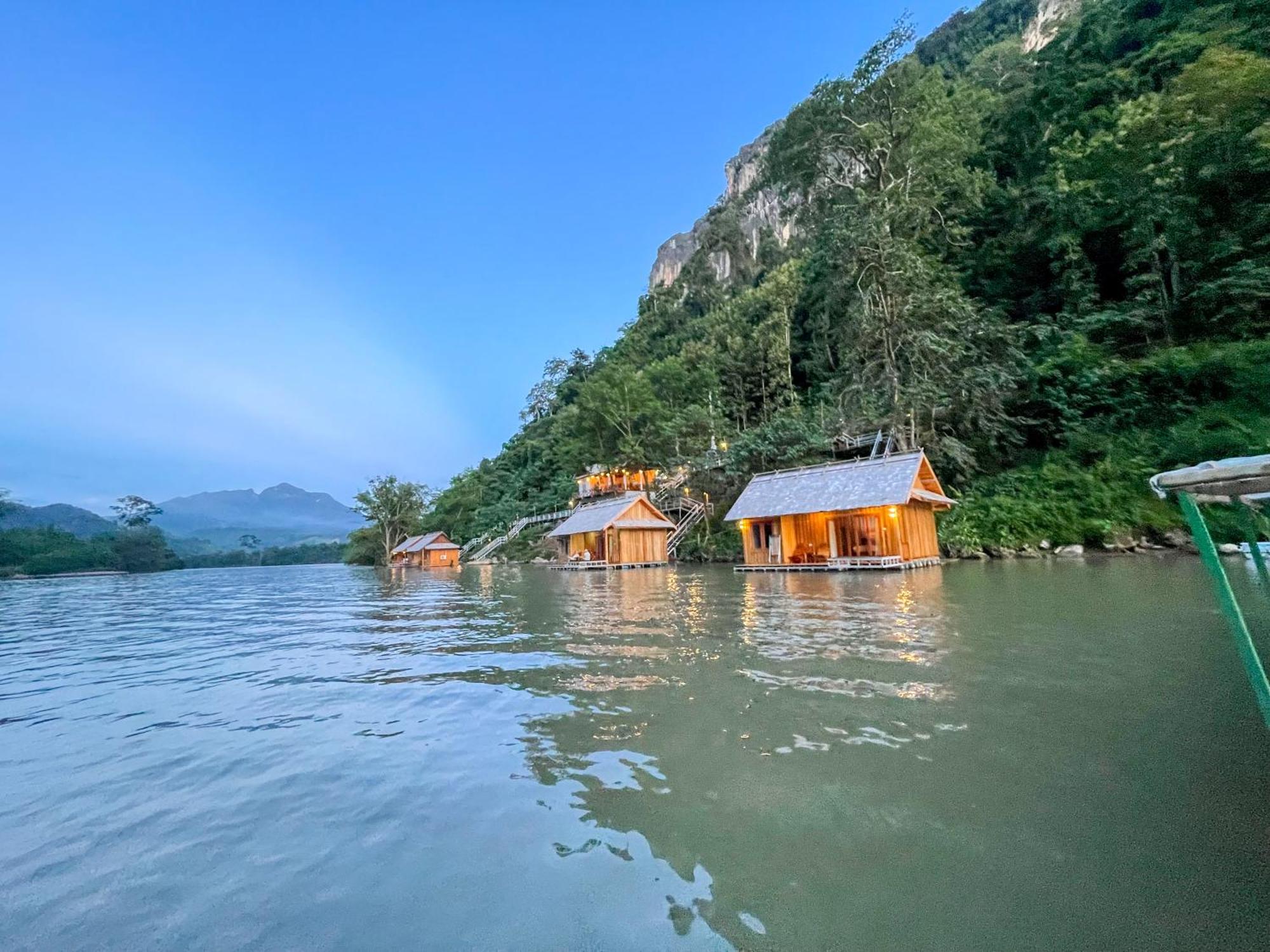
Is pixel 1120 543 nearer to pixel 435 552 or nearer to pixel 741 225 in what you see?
pixel 435 552

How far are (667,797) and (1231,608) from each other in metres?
3.00

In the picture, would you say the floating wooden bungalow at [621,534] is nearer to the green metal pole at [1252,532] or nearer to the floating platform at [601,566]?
the floating platform at [601,566]

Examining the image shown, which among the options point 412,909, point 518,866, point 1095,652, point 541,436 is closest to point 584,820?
point 518,866

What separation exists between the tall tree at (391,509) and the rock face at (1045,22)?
6336 centimetres

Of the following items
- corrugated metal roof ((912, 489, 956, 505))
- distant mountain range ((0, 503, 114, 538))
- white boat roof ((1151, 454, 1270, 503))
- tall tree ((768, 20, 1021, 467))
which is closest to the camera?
white boat roof ((1151, 454, 1270, 503))

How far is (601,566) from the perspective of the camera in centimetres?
2625

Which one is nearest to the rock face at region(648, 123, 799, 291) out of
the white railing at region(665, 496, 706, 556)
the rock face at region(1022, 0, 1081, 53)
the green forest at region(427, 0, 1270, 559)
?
the rock face at region(1022, 0, 1081, 53)

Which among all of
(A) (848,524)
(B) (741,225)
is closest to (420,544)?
(A) (848,524)

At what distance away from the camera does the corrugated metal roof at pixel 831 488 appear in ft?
55.9

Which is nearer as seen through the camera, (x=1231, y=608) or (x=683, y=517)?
(x=1231, y=608)

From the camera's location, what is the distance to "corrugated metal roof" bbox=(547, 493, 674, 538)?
1027 inches

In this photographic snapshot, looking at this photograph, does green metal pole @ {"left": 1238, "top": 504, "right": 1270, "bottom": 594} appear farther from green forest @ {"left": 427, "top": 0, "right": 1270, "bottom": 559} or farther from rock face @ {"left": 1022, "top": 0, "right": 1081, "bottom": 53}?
rock face @ {"left": 1022, "top": 0, "right": 1081, "bottom": 53}

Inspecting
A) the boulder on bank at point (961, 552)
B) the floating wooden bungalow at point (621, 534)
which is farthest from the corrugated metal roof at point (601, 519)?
the boulder on bank at point (961, 552)

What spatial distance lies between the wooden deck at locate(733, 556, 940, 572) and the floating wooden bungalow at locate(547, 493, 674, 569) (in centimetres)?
665
